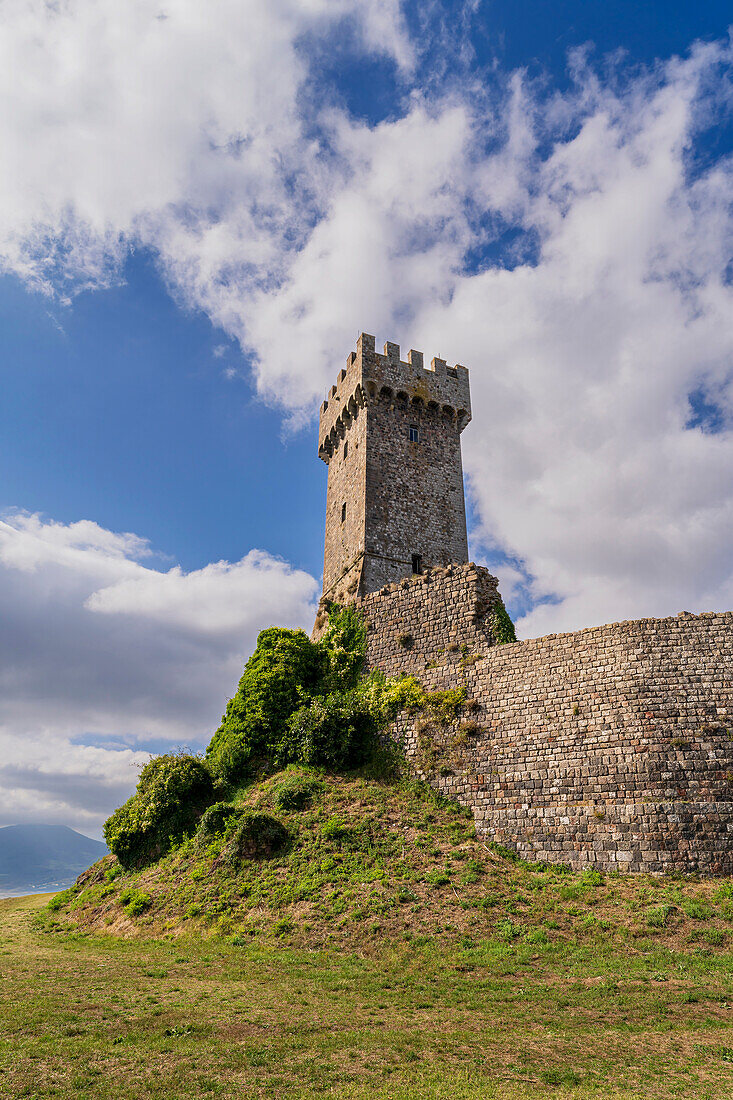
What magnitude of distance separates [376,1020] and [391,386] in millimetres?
27028

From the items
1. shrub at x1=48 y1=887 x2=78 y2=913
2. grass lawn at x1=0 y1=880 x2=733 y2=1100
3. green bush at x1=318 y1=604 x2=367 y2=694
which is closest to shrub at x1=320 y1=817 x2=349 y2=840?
grass lawn at x1=0 y1=880 x2=733 y2=1100

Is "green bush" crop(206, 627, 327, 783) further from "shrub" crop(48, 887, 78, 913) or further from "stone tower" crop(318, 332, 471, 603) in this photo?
"shrub" crop(48, 887, 78, 913)

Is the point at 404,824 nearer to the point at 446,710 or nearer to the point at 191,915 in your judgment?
the point at 446,710


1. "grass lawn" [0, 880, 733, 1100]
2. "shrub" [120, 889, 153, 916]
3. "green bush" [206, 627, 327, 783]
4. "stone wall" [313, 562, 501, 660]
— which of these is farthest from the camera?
"green bush" [206, 627, 327, 783]

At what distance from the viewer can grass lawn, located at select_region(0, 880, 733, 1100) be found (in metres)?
6.78

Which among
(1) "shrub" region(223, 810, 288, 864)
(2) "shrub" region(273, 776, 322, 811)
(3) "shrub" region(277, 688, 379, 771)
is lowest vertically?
(1) "shrub" region(223, 810, 288, 864)

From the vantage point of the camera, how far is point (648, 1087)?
22.1ft

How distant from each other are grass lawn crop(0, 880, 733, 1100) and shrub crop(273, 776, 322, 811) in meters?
4.38

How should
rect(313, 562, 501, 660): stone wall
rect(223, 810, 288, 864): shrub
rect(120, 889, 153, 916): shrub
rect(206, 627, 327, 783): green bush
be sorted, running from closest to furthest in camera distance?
1. rect(120, 889, 153, 916): shrub
2. rect(223, 810, 288, 864): shrub
3. rect(313, 562, 501, 660): stone wall
4. rect(206, 627, 327, 783): green bush

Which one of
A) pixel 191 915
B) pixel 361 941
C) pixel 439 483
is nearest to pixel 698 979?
pixel 361 941

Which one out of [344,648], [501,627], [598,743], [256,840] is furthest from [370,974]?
[344,648]

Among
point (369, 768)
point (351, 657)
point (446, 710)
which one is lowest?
point (369, 768)

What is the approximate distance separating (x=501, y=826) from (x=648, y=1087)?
30.6ft

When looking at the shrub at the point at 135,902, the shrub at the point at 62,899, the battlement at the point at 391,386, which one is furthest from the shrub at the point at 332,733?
the battlement at the point at 391,386
